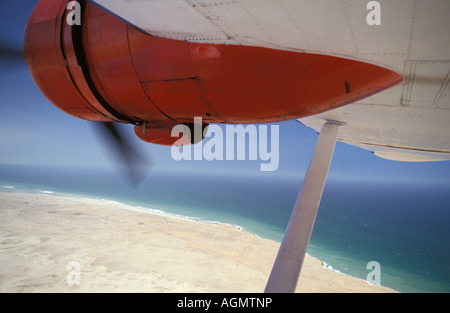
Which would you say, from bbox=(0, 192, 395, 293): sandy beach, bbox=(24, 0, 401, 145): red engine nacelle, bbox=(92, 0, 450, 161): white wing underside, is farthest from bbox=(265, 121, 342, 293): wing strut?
bbox=(0, 192, 395, 293): sandy beach

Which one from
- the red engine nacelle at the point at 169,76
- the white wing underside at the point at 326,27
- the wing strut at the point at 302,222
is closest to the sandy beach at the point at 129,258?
the wing strut at the point at 302,222

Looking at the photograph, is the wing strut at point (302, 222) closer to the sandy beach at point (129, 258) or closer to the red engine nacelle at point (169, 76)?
the red engine nacelle at point (169, 76)

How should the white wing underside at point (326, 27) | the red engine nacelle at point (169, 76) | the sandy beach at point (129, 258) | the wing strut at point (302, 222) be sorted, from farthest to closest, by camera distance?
the sandy beach at point (129, 258) < the wing strut at point (302, 222) < the red engine nacelle at point (169, 76) < the white wing underside at point (326, 27)

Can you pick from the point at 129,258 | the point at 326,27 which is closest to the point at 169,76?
the point at 326,27

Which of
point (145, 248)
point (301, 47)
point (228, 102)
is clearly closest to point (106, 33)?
point (228, 102)

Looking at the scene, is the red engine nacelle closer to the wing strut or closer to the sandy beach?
the wing strut

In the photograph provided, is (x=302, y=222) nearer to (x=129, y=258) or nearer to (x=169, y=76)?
(x=169, y=76)
